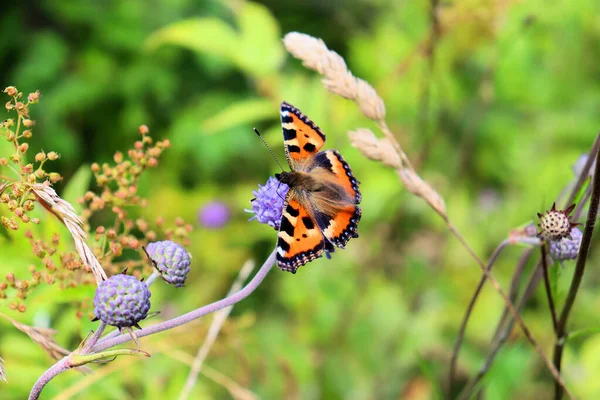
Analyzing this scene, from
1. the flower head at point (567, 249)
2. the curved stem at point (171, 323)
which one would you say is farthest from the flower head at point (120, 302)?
the flower head at point (567, 249)

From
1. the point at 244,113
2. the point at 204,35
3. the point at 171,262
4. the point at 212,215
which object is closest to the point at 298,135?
the point at 171,262

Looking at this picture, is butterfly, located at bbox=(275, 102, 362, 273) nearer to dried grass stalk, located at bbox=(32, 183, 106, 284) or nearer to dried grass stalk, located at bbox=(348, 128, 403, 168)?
dried grass stalk, located at bbox=(348, 128, 403, 168)

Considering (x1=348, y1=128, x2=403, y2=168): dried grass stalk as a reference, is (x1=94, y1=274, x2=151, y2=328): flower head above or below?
below

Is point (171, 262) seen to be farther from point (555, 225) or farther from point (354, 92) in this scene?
point (555, 225)

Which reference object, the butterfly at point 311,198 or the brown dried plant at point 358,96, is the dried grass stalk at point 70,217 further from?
the brown dried plant at point 358,96

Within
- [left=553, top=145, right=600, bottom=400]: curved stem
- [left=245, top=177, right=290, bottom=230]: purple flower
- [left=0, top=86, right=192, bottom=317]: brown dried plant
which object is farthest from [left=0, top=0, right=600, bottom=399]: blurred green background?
[left=553, top=145, right=600, bottom=400]: curved stem

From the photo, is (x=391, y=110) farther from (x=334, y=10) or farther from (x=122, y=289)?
(x=122, y=289)
